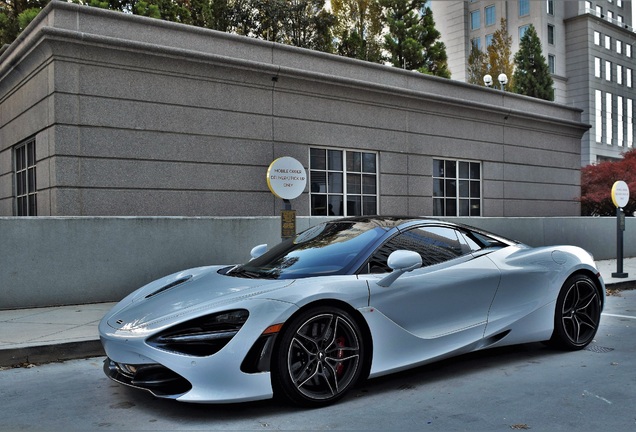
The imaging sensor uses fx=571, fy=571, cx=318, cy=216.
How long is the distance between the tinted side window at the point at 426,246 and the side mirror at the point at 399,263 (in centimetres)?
12

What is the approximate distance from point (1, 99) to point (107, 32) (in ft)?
13.3

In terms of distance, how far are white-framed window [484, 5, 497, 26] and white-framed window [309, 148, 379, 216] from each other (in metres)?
42.8

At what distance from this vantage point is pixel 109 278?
340 inches

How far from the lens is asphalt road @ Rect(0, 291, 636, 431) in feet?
11.8

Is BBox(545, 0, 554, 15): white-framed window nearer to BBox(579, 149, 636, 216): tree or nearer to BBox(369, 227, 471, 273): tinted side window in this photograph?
BBox(579, 149, 636, 216): tree

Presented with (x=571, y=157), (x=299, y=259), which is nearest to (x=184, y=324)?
(x=299, y=259)

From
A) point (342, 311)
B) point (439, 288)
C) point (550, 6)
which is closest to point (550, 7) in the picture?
point (550, 6)

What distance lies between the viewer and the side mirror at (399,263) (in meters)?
4.17

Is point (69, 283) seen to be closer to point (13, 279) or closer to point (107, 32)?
point (13, 279)

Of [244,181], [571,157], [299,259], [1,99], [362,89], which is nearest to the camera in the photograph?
[299,259]

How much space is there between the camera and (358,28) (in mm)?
32250

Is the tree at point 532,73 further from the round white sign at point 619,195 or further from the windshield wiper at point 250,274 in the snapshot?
the windshield wiper at point 250,274

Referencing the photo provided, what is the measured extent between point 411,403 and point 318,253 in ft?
4.43

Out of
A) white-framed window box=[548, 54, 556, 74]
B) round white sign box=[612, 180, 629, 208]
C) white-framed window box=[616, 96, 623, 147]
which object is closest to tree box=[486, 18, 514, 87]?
white-framed window box=[548, 54, 556, 74]
